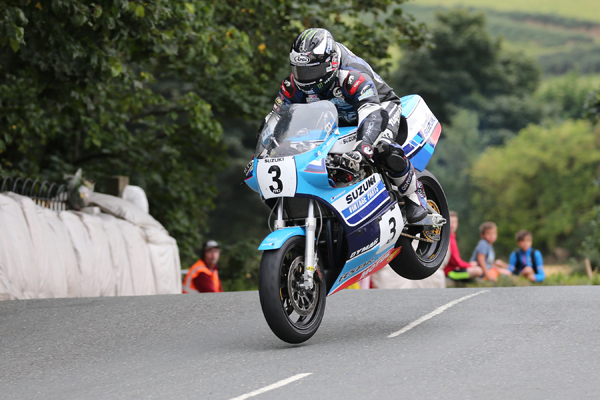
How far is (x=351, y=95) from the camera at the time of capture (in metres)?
6.72

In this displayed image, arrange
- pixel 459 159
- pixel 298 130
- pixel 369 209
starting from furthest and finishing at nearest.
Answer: pixel 459 159, pixel 369 209, pixel 298 130

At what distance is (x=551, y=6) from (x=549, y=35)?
857cm

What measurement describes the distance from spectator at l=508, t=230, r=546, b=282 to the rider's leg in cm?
536

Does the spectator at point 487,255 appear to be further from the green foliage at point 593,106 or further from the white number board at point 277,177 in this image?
the white number board at point 277,177

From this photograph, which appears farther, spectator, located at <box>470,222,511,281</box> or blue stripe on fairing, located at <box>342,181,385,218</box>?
spectator, located at <box>470,222,511,281</box>

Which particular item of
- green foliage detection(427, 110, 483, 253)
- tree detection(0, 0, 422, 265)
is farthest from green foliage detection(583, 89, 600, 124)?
green foliage detection(427, 110, 483, 253)

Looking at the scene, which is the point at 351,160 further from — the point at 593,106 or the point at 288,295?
the point at 593,106

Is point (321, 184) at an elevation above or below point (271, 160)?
below

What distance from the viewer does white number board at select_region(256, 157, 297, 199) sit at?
6242 mm

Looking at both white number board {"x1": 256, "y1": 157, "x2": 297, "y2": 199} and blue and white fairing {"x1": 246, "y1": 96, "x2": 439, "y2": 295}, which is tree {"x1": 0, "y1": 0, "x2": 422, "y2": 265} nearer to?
blue and white fairing {"x1": 246, "y1": 96, "x2": 439, "y2": 295}

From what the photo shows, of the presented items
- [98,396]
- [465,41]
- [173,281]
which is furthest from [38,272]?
[465,41]

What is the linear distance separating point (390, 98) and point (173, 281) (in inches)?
252

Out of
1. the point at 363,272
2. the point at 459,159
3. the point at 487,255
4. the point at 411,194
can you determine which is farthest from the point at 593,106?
the point at 459,159

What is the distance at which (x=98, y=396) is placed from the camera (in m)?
5.03
